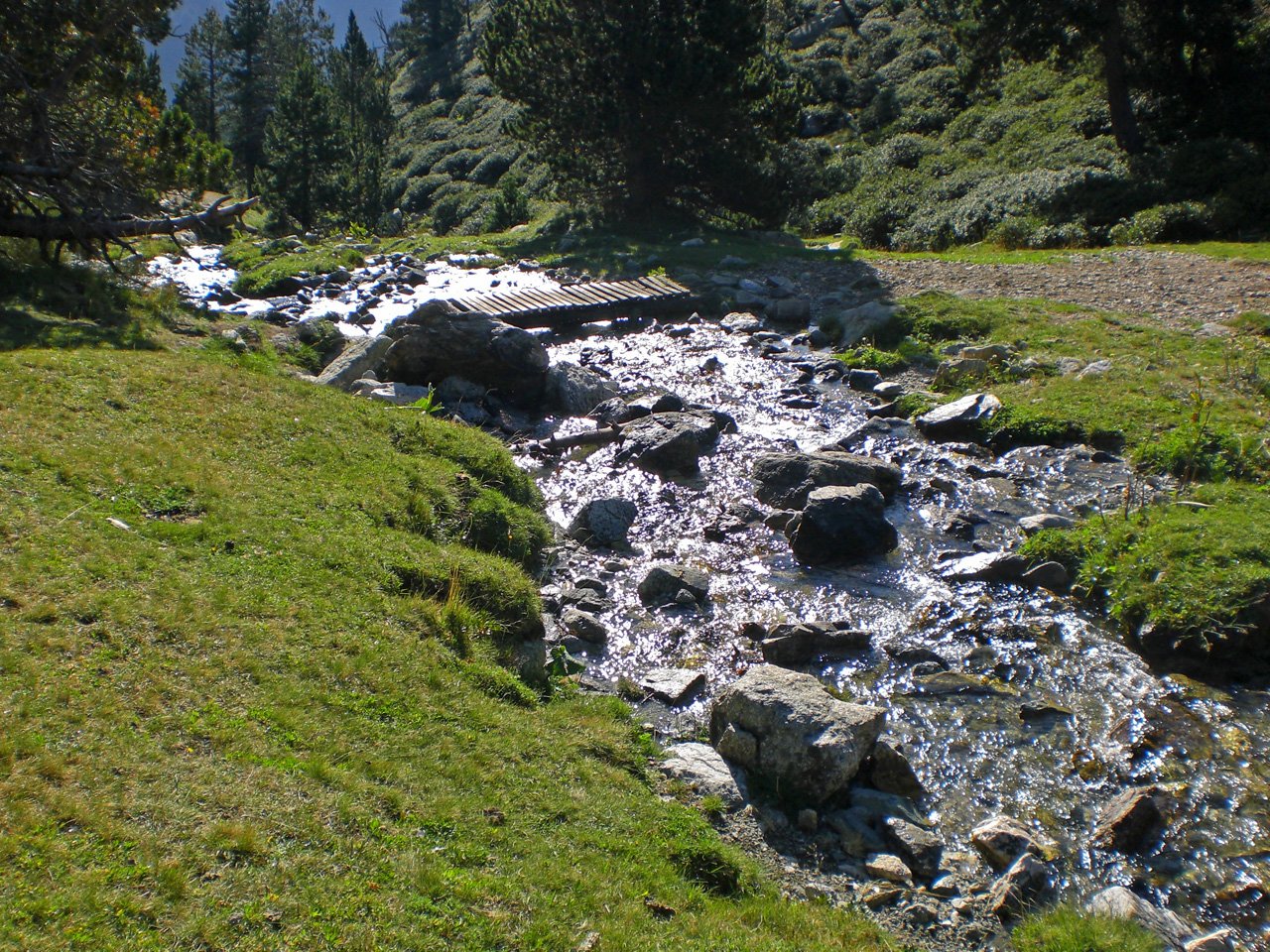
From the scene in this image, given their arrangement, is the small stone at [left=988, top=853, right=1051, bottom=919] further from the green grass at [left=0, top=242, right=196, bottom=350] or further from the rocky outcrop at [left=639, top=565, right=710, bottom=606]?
the green grass at [left=0, top=242, right=196, bottom=350]

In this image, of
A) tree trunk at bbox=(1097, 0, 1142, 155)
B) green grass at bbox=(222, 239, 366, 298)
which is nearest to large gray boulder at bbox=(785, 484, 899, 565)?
green grass at bbox=(222, 239, 366, 298)

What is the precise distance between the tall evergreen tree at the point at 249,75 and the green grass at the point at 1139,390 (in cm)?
6374

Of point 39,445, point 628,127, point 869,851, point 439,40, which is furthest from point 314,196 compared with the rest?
point 439,40

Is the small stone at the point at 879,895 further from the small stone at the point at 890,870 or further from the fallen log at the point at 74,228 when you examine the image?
the fallen log at the point at 74,228

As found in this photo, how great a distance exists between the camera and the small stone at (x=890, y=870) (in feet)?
21.6

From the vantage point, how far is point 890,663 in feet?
30.4

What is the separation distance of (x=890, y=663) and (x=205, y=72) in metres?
85.7

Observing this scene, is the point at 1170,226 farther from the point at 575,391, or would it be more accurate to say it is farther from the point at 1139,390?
the point at 575,391

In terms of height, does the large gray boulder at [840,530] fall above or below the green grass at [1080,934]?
above

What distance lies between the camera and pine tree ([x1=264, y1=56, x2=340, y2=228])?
41.6 m

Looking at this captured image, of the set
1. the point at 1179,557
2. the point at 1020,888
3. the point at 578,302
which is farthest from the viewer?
the point at 578,302

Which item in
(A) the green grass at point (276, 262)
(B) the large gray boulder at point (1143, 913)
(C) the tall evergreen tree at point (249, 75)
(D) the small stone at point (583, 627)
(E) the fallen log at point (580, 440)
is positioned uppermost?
(C) the tall evergreen tree at point (249, 75)

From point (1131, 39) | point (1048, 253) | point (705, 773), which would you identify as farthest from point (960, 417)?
point (1131, 39)

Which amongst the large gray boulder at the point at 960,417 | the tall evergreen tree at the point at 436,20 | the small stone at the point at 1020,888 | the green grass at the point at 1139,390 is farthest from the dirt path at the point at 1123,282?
the tall evergreen tree at the point at 436,20
